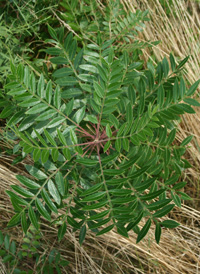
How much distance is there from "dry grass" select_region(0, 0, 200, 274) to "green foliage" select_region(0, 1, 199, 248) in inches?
17.8

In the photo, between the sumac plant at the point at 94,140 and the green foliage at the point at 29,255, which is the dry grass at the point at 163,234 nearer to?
the green foliage at the point at 29,255

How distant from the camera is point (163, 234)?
170cm

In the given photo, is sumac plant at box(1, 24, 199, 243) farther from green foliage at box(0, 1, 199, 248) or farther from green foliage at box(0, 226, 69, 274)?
green foliage at box(0, 226, 69, 274)

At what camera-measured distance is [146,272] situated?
1.66 meters

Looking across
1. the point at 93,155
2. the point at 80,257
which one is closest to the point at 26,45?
the point at 93,155

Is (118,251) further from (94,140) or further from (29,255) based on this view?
(94,140)

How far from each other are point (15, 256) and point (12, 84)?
941 mm

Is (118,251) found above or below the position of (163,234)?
above

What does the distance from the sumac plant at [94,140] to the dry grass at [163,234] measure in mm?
458

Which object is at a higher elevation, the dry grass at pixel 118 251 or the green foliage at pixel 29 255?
the green foliage at pixel 29 255

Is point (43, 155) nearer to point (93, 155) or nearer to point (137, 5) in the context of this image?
point (93, 155)

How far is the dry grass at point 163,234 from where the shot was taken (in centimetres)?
158

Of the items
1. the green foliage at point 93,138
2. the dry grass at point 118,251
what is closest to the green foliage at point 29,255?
the dry grass at point 118,251

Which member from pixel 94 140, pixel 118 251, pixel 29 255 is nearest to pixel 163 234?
pixel 118 251
